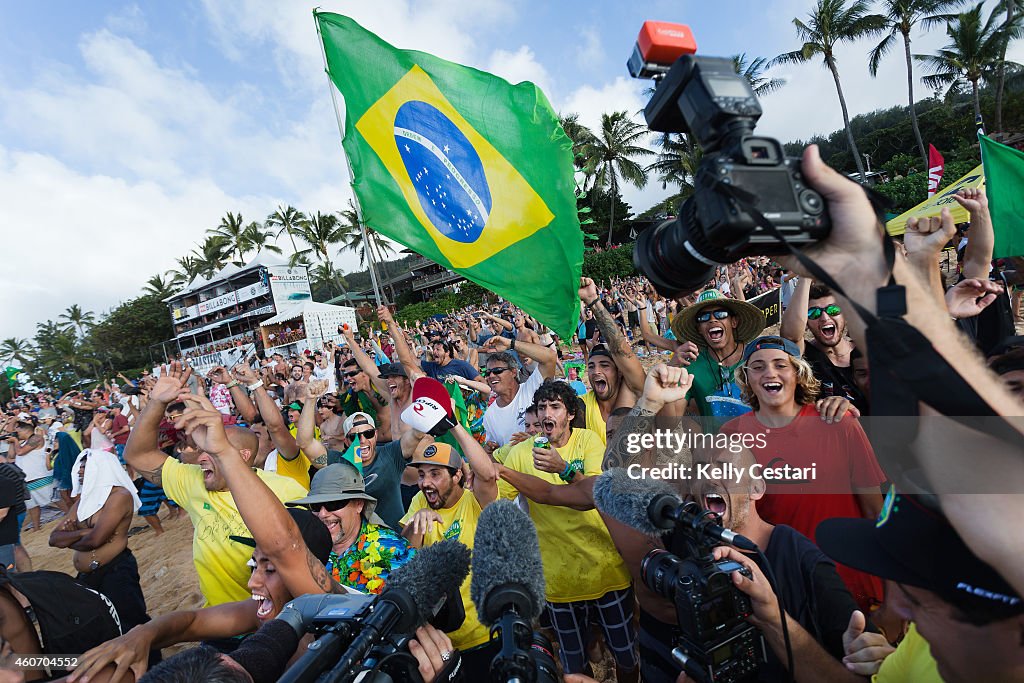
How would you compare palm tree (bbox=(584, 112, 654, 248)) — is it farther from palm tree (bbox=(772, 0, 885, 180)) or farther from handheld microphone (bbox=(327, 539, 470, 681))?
handheld microphone (bbox=(327, 539, 470, 681))

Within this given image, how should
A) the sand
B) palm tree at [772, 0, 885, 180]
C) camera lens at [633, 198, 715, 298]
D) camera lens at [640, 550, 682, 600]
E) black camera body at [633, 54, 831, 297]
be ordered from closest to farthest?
black camera body at [633, 54, 831, 297], camera lens at [633, 198, 715, 298], camera lens at [640, 550, 682, 600], the sand, palm tree at [772, 0, 885, 180]

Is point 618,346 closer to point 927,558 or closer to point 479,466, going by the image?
point 479,466

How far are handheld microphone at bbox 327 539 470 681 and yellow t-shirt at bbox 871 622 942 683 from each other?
122 cm

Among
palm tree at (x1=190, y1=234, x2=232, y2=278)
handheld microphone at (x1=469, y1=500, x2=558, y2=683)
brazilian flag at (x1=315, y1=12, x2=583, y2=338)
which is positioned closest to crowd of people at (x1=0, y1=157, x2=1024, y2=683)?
handheld microphone at (x1=469, y1=500, x2=558, y2=683)

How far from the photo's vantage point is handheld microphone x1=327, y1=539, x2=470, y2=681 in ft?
3.74

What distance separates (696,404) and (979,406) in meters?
2.87

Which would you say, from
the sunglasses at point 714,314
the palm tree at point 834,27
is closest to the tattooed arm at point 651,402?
the sunglasses at point 714,314

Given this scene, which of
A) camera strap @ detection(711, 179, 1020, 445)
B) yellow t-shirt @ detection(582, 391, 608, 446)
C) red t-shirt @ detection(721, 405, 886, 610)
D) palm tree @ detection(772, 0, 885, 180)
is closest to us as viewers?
camera strap @ detection(711, 179, 1020, 445)

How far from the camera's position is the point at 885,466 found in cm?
98

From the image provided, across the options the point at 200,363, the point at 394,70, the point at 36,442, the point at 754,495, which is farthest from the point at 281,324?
the point at 754,495

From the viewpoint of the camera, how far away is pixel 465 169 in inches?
165

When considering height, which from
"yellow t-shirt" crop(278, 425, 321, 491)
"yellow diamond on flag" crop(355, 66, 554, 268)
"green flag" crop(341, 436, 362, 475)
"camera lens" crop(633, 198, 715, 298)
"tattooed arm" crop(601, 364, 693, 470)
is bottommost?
"yellow t-shirt" crop(278, 425, 321, 491)

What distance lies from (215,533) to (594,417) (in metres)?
2.46

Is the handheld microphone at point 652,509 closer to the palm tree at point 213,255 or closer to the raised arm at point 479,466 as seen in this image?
the raised arm at point 479,466
